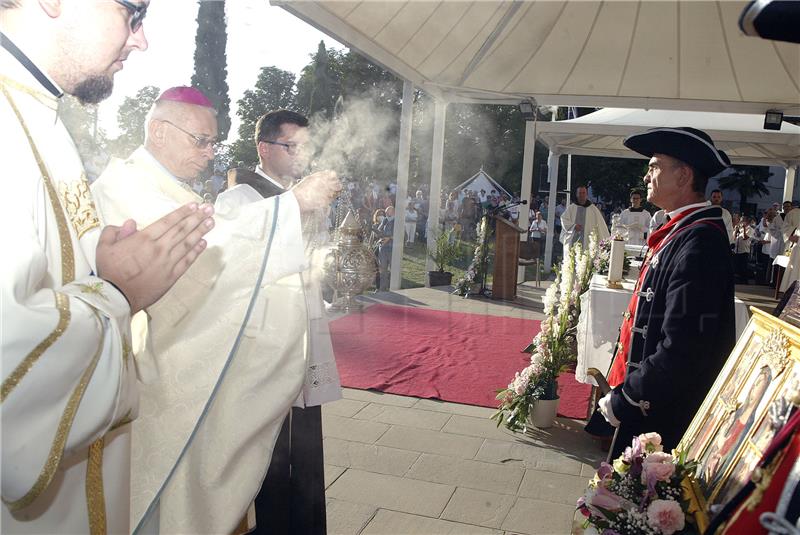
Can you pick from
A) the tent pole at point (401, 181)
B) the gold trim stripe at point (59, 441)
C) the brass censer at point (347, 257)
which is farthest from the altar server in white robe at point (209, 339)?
the tent pole at point (401, 181)

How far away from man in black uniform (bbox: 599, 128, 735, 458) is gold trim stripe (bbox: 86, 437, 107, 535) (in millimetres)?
1695

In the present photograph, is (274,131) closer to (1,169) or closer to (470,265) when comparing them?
(1,169)

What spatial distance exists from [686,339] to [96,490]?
6.06ft

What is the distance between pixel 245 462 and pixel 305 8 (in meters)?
2.22

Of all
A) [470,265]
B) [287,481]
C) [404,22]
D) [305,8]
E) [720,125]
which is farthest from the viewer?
[470,265]

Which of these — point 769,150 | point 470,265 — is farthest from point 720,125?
point 470,265

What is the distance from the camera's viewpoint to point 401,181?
8.34 m

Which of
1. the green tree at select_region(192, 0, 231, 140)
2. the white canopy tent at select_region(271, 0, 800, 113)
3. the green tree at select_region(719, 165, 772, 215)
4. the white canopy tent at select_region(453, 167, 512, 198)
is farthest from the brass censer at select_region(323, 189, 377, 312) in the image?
the green tree at select_region(719, 165, 772, 215)

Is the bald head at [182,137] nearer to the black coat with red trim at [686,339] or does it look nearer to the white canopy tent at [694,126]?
the black coat with red trim at [686,339]

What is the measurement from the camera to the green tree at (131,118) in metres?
1.60

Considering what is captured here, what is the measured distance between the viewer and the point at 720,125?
9.32 meters

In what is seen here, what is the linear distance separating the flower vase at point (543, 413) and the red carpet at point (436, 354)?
0.40 metres

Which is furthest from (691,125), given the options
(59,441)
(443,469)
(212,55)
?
(59,441)

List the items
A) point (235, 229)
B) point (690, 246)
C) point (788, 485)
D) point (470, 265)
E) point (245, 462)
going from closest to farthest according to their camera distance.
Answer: point (788, 485)
point (235, 229)
point (245, 462)
point (690, 246)
point (470, 265)
